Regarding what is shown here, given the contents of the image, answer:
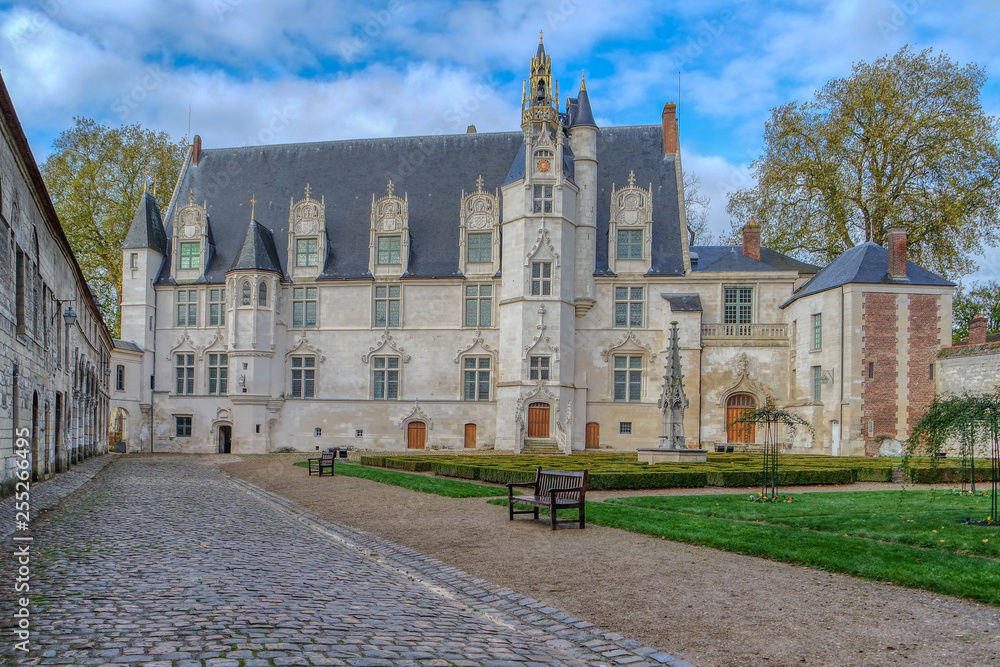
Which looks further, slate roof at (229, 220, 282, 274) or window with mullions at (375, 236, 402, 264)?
window with mullions at (375, 236, 402, 264)

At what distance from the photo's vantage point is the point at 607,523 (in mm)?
13336

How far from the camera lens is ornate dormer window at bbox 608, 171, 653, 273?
41.2 metres

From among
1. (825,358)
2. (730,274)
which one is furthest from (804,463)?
(730,274)

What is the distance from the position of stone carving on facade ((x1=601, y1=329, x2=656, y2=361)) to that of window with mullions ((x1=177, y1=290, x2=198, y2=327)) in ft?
71.4

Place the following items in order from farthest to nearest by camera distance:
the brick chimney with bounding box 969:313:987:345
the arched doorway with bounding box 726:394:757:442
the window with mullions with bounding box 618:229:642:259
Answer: the window with mullions with bounding box 618:229:642:259
the arched doorway with bounding box 726:394:757:442
the brick chimney with bounding box 969:313:987:345

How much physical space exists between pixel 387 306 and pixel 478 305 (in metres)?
4.75

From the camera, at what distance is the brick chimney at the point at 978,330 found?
1369 inches

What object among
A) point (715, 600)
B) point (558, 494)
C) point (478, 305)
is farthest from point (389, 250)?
point (715, 600)

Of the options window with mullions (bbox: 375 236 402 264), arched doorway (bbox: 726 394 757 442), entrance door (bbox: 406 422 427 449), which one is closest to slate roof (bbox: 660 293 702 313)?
arched doorway (bbox: 726 394 757 442)

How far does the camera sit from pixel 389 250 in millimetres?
43625

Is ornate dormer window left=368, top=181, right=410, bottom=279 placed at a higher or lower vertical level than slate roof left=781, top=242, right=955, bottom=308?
higher

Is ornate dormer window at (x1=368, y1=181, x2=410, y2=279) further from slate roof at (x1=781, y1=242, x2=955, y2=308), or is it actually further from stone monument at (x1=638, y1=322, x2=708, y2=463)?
slate roof at (x1=781, y1=242, x2=955, y2=308)

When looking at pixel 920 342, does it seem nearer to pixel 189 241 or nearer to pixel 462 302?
pixel 462 302

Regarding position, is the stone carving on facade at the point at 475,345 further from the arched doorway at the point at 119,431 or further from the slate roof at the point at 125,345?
the arched doorway at the point at 119,431
